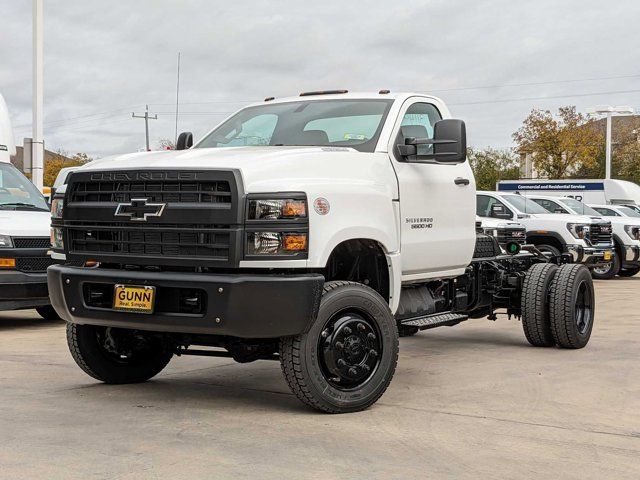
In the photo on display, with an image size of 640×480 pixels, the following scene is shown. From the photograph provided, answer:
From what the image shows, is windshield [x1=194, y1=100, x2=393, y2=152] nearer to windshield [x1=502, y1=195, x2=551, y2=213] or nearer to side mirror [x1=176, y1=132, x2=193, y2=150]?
side mirror [x1=176, y1=132, x2=193, y2=150]

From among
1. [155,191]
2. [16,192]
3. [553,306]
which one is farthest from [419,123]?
[16,192]

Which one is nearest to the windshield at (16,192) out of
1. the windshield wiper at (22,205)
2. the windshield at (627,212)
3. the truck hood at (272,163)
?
the windshield wiper at (22,205)

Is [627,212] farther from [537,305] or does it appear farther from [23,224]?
[23,224]

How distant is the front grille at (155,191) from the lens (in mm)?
5531

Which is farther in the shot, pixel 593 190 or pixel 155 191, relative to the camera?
pixel 593 190

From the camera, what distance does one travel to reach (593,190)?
32.9 meters

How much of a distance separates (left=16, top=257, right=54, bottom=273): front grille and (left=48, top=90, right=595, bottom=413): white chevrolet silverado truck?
380 centimetres

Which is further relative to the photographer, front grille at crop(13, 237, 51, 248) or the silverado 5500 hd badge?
front grille at crop(13, 237, 51, 248)

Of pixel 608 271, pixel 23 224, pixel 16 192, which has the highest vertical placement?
pixel 16 192

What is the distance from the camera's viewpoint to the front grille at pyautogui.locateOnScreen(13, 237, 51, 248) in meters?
10.3

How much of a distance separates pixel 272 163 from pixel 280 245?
544 millimetres

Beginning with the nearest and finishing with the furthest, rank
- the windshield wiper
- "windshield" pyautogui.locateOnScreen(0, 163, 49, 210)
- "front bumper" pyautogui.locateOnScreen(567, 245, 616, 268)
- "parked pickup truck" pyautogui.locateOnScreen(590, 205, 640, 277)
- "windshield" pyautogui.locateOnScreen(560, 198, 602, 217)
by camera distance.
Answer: the windshield wiper < "windshield" pyautogui.locateOnScreen(0, 163, 49, 210) < "front bumper" pyautogui.locateOnScreen(567, 245, 616, 268) < "windshield" pyautogui.locateOnScreen(560, 198, 602, 217) < "parked pickup truck" pyautogui.locateOnScreen(590, 205, 640, 277)

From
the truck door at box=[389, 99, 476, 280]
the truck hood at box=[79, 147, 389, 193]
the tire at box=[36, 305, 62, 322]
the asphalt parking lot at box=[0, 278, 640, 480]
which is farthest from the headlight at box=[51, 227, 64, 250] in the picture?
the tire at box=[36, 305, 62, 322]

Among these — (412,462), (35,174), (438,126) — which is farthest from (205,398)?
(35,174)
